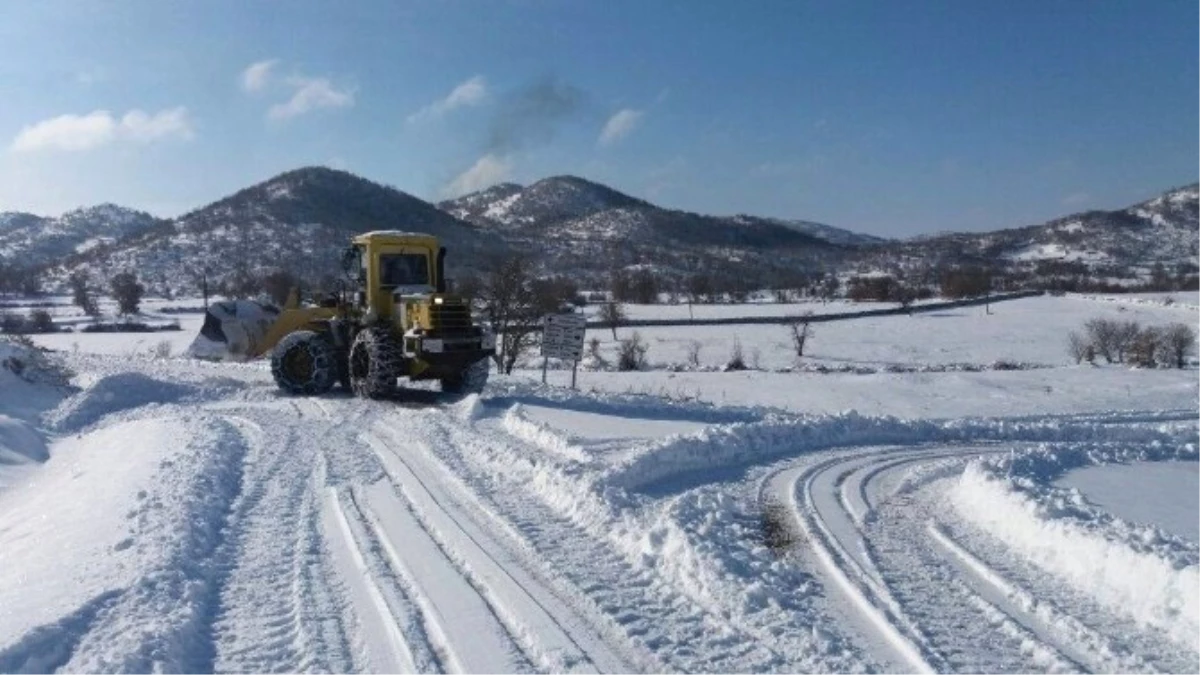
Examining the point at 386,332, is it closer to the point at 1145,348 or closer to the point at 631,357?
the point at 631,357

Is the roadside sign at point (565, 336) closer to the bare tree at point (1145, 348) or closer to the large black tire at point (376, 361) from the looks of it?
the large black tire at point (376, 361)

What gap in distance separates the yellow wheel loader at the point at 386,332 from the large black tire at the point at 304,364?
2 centimetres

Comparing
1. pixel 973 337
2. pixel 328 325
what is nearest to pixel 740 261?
pixel 973 337

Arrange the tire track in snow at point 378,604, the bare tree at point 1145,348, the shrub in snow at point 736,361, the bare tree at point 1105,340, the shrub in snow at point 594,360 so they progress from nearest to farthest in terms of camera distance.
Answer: the tire track in snow at point 378,604 → the shrub in snow at point 736,361 → the shrub in snow at point 594,360 → the bare tree at point 1145,348 → the bare tree at point 1105,340

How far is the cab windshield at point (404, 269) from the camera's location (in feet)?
57.9

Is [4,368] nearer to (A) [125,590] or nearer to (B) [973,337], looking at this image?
(A) [125,590]

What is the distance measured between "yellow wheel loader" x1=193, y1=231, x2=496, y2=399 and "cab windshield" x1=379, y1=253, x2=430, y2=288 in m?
0.02

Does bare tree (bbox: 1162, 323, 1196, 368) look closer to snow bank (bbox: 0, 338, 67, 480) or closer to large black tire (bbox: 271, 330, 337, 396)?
large black tire (bbox: 271, 330, 337, 396)

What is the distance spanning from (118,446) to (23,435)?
6.65 feet

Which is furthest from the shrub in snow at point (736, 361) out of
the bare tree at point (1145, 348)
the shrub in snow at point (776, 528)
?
the shrub in snow at point (776, 528)

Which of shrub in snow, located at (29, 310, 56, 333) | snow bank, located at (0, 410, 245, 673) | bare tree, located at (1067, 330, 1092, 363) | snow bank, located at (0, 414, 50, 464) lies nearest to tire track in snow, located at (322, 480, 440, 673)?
snow bank, located at (0, 410, 245, 673)

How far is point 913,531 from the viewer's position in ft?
27.9

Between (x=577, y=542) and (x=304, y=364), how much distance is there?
12.1m

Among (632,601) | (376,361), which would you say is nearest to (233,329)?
(376,361)
